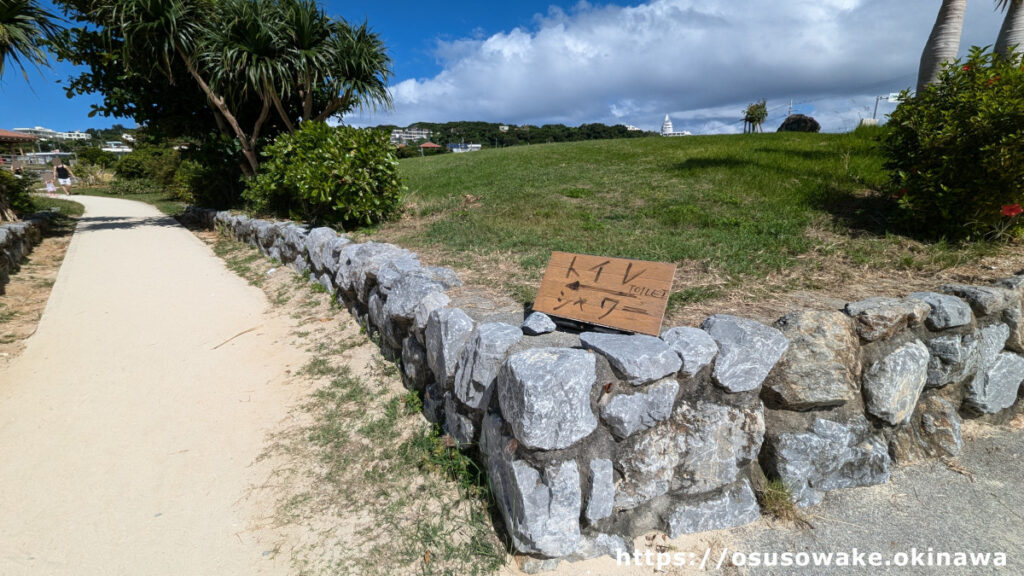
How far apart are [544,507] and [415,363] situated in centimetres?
143

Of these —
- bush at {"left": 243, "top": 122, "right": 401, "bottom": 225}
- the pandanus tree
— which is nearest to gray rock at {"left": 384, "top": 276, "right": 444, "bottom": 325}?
bush at {"left": 243, "top": 122, "right": 401, "bottom": 225}

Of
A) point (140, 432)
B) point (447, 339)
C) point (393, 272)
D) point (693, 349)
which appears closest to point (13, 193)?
point (140, 432)

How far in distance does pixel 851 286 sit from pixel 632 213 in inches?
108

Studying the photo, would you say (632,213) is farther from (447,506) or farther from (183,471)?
(183,471)

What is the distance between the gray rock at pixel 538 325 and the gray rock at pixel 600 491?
26.9 inches

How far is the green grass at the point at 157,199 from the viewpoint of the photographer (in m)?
14.0

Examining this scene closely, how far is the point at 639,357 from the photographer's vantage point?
6.36 ft

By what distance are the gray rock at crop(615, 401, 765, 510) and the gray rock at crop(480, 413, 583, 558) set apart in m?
0.24

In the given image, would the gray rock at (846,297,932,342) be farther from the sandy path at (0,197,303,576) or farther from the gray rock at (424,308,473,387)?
the sandy path at (0,197,303,576)

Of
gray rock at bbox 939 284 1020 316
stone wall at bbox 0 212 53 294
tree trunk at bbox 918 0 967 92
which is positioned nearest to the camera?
gray rock at bbox 939 284 1020 316

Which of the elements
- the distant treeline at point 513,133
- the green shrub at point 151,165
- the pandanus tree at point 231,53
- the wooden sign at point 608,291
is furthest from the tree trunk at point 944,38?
the distant treeline at point 513,133

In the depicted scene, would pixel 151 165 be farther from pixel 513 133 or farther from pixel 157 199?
pixel 513 133

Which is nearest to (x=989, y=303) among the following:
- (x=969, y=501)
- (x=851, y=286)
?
(x=851, y=286)

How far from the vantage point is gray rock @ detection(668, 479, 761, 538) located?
2068 mm
